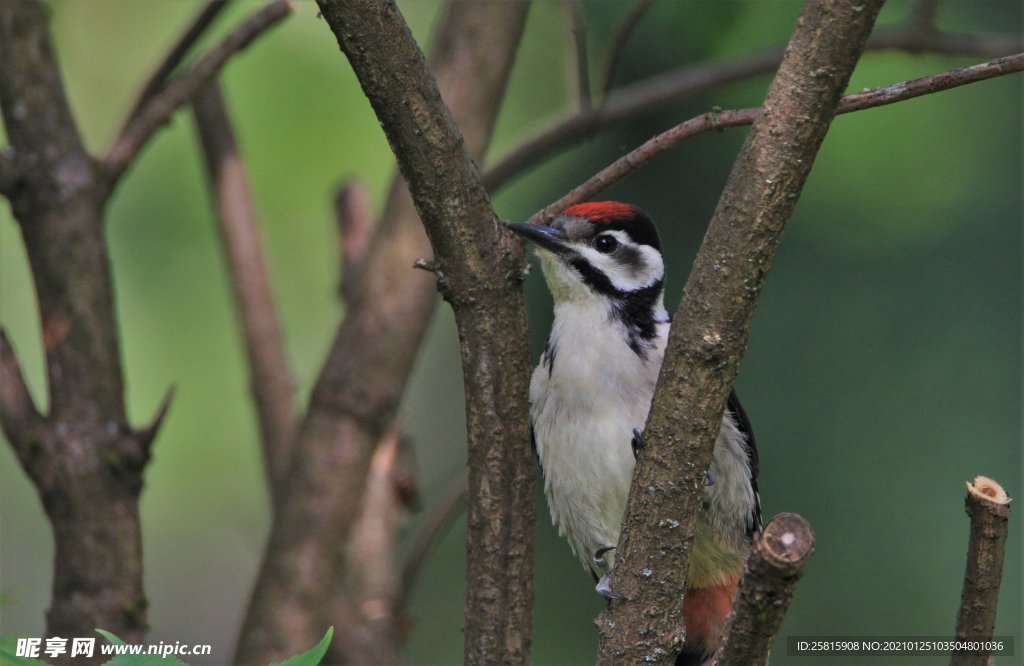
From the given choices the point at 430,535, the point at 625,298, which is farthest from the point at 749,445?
the point at 430,535

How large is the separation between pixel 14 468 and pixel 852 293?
5750 millimetres

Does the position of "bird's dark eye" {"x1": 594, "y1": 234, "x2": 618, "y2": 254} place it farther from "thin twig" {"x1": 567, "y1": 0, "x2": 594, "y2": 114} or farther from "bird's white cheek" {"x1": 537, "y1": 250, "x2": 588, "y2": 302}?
"thin twig" {"x1": 567, "y1": 0, "x2": 594, "y2": 114}

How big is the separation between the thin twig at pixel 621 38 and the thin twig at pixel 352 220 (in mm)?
1590

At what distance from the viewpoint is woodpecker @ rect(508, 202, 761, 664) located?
10.6 ft

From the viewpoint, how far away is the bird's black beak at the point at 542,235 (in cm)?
297

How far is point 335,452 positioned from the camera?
13.3 ft

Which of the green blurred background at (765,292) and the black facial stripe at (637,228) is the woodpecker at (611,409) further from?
the green blurred background at (765,292)

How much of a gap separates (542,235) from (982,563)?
1512 mm

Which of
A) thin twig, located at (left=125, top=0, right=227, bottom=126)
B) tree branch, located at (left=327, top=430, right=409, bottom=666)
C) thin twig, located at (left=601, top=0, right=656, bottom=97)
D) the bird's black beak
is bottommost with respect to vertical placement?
tree branch, located at (left=327, top=430, right=409, bottom=666)

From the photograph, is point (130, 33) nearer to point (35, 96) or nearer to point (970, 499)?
point (35, 96)

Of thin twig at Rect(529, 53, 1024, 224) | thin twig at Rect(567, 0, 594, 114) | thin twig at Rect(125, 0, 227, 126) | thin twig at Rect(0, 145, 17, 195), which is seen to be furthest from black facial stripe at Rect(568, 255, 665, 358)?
thin twig at Rect(0, 145, 17, 195)

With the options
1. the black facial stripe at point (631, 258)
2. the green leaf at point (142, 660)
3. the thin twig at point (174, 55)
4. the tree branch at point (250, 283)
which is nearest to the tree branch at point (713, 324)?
the green leaf at point (142, 660)

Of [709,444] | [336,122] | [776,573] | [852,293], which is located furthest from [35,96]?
[852,293]

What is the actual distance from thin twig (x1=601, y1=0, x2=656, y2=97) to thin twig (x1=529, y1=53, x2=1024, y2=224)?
1427 mm
